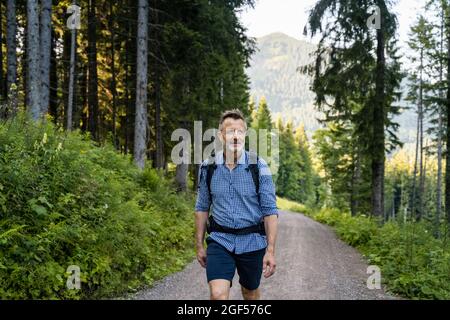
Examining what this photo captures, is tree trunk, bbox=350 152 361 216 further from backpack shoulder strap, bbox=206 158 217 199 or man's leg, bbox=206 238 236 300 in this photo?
man's leg, bbox=206 238 236 300

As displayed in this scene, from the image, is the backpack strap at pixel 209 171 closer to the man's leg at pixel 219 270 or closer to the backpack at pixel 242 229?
the backpack at pixel 242 229

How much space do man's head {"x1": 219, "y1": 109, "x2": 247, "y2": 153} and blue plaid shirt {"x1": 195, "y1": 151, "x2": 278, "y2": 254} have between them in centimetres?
14

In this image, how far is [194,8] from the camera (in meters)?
16.2

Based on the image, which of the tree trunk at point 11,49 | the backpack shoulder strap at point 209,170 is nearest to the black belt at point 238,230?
the backpack shoulder strap at point 209,170

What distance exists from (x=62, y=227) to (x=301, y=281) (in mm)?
4900

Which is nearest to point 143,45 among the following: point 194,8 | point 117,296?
point 194,8

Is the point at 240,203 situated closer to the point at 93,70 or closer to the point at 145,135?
the point at 145,135

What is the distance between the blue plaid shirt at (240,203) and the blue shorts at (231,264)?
59 mm

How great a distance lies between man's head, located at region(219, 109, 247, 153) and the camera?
13.4 feet

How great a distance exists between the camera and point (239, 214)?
404 centimetres

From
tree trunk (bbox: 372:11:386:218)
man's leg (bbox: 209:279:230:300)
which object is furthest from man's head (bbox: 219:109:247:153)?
tree trunk (bbox: 372:11:386:218)

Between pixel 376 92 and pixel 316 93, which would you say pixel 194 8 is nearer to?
pixel 316 93

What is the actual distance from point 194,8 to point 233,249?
1392 cm

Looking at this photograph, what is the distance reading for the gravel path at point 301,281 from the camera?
7.67 meters
